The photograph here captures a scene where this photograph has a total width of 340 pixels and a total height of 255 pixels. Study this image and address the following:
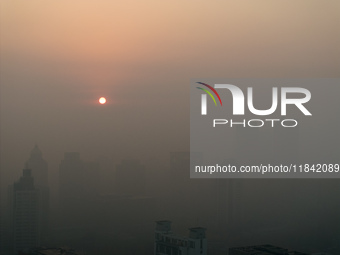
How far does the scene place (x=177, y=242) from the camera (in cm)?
272

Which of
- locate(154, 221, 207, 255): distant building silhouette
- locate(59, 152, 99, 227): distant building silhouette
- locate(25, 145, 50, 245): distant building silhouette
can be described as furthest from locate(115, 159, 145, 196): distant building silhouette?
locate(25, 145, 50, 245): distant building silhouette

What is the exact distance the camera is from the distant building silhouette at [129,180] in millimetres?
2916

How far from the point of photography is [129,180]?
292 centimetres

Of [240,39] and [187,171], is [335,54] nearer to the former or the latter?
[240,39]

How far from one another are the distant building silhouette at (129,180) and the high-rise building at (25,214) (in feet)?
1.50

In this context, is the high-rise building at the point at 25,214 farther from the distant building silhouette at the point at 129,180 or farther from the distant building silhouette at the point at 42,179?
the distant building silhouette at the point at 129,180

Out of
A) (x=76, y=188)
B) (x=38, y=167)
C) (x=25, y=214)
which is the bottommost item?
(x=25, y=214)

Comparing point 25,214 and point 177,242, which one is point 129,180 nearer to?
point 177,242

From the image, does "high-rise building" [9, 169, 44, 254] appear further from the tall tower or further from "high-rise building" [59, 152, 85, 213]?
"high-rise building" [59, 152, 85, 213]

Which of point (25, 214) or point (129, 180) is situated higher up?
point (129, 180)

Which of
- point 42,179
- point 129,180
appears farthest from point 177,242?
point 42,179

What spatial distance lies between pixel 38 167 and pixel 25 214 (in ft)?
0.88

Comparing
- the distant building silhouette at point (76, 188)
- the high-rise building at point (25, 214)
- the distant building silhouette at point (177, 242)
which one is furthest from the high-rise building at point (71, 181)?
the distant building silhouette at point (177, 242)

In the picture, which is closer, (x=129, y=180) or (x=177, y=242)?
(x=177, y=242)
